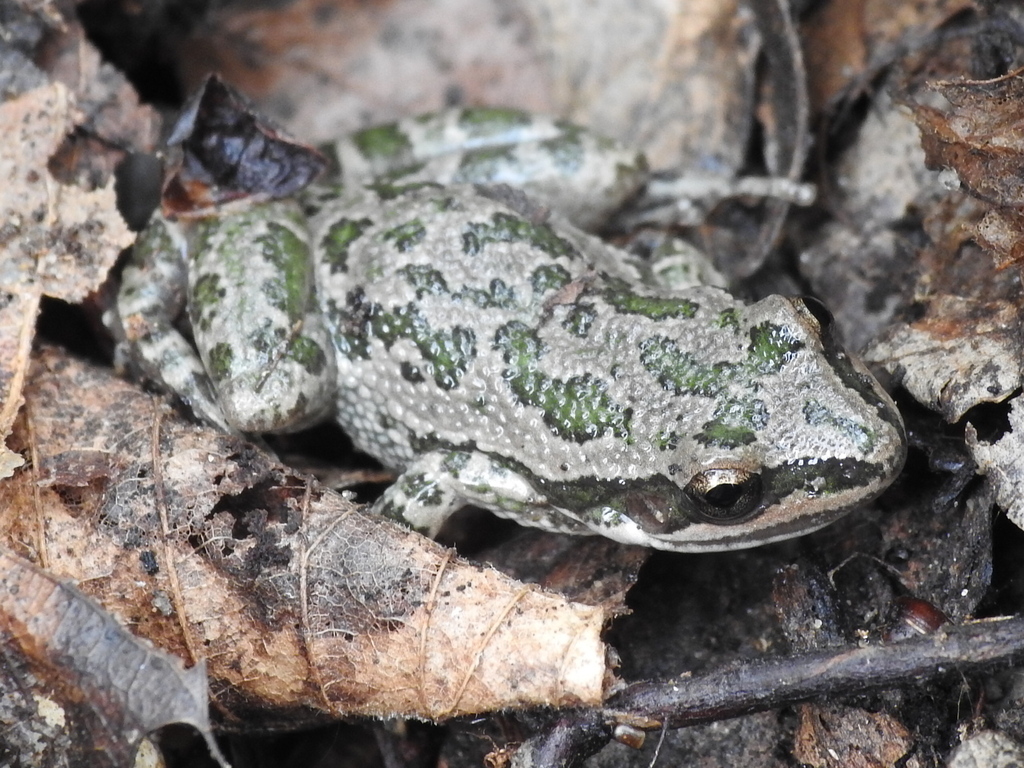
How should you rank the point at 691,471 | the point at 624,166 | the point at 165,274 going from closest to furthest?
the point at 691,471, the point at 165,274, the point at 624,166

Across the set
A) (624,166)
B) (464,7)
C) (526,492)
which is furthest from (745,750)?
(464,7)

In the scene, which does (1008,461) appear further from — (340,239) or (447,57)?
(447,57)

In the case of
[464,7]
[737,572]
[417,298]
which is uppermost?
[464,7]

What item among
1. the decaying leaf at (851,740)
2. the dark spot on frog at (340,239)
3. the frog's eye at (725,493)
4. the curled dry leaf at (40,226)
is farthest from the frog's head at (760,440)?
the curled dry leaf at (40,226)

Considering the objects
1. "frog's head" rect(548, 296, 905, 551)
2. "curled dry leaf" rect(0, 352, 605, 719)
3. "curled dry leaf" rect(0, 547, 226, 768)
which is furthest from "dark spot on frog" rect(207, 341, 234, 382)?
"frog's head" rect(548, 296, 905, 551)

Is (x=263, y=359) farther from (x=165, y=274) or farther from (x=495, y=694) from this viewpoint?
(x=495, y=694)

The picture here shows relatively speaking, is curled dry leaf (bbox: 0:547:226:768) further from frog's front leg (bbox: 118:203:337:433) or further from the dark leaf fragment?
the dark leaf fragment
